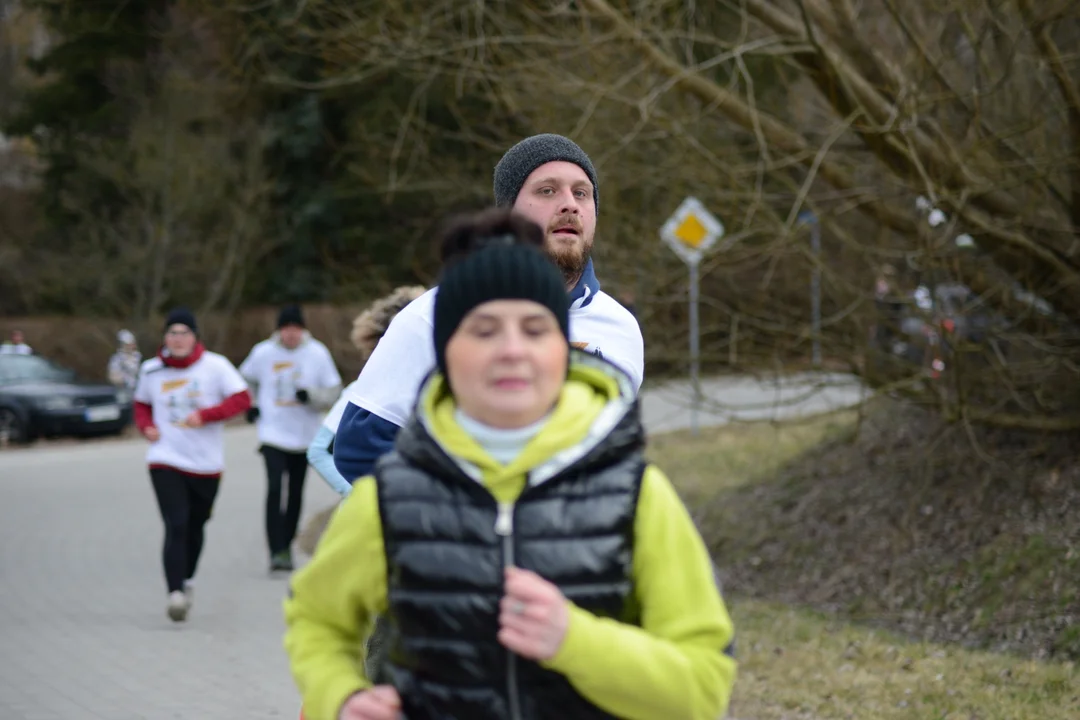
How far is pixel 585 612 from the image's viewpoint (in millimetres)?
2424

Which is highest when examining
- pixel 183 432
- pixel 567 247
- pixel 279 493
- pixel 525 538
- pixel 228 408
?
pixel 567 247

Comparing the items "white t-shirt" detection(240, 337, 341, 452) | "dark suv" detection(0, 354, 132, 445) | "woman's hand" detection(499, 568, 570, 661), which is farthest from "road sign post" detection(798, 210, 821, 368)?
"dark suv" detection(0, 354, 132, 445)

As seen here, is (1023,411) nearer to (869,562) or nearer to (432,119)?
(869,562)

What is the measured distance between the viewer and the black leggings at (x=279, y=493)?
450 inches

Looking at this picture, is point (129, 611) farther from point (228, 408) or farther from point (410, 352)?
point (410, 352)

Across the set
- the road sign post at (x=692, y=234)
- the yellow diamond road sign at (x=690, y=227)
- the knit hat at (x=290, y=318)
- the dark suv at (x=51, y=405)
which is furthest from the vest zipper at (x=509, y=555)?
the dark suv at (x=51, y=405)

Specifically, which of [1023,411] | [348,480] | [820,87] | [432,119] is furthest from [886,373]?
[432,119]

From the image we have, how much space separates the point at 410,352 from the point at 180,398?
6569 mm

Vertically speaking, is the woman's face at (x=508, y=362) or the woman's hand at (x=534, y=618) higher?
the woman's face at (x=508, y=362)

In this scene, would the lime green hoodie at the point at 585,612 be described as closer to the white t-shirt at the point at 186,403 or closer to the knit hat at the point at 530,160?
the knit hat at the point at 530,160

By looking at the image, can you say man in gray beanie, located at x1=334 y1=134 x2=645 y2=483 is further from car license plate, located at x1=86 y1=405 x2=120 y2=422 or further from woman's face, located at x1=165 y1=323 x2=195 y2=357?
car license plate, located at x1=86 y1=405 x2=120 y2=422

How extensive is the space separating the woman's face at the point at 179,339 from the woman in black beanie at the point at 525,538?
7.54m

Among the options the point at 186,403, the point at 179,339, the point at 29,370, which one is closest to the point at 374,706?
the point at 186,403

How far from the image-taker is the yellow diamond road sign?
1215cm
